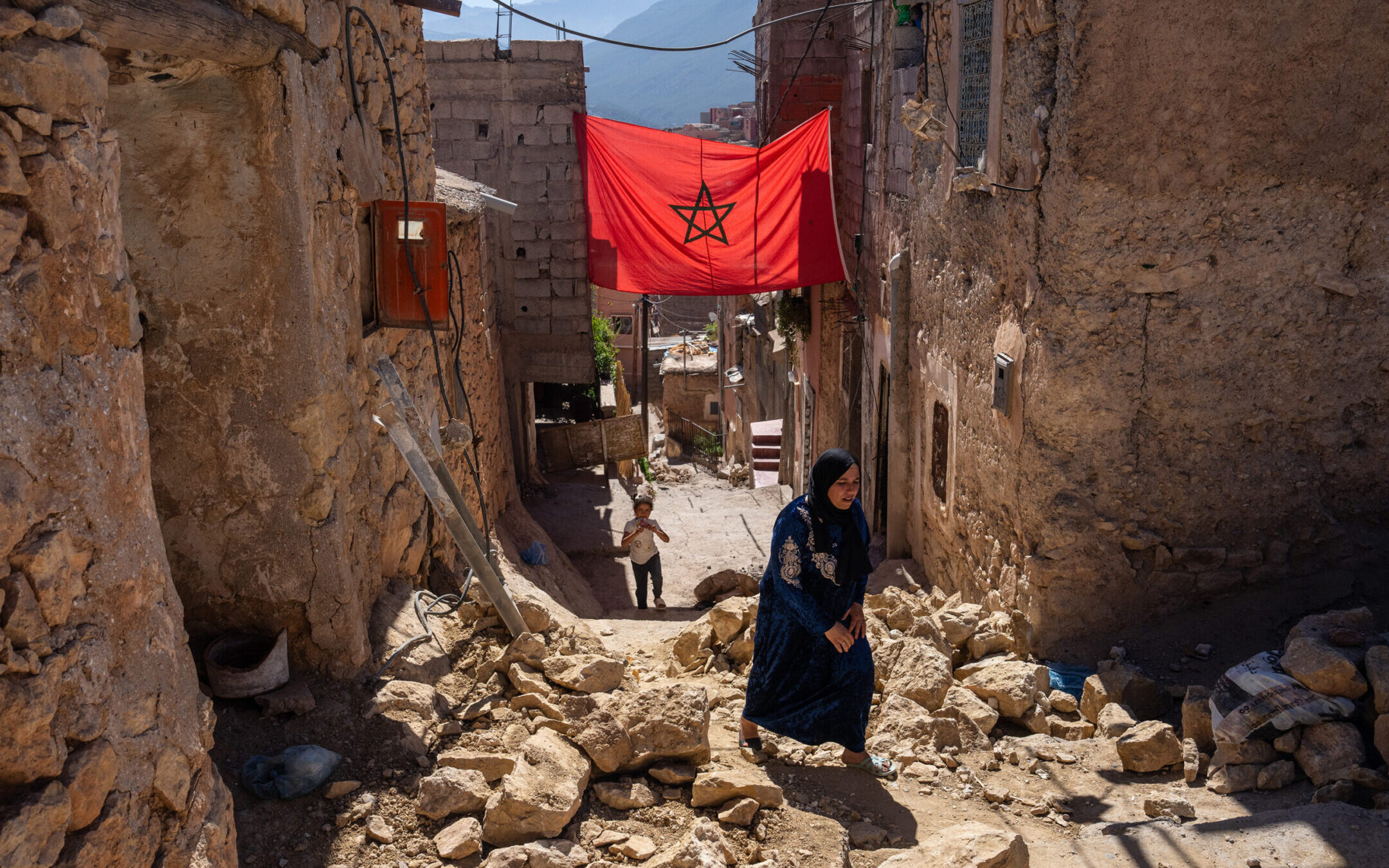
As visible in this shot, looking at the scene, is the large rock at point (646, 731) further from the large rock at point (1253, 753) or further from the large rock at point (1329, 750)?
the large rock at point (1329, 750)

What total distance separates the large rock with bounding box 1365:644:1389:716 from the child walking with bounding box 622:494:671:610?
4681mm

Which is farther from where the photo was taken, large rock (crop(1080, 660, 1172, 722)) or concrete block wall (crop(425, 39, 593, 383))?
concrete block wall (crop(425, 39, 593, 383))

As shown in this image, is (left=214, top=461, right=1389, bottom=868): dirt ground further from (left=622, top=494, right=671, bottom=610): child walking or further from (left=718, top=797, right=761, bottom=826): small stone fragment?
(left=622, top=494, right=671, bottom=610): child walking

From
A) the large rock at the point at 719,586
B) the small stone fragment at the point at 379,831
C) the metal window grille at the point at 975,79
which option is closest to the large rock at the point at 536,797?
the small stone fragment at the point at 379,831

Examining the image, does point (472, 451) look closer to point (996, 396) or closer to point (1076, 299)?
point (996, 396)

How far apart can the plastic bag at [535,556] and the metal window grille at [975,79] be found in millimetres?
4187

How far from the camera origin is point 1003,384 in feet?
17.1

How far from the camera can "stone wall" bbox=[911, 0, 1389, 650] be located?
4352 millimetres

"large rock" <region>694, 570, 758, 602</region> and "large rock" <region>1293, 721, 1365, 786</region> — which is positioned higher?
"large rock" <region>1293, 721, 1365, 786</region>

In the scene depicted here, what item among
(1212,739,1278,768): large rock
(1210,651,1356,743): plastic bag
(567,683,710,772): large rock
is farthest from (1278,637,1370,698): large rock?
(567,683,710,772): large rock

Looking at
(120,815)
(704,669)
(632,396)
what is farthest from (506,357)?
(632,396)

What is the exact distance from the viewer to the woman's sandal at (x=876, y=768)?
3.95m

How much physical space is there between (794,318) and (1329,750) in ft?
31.4

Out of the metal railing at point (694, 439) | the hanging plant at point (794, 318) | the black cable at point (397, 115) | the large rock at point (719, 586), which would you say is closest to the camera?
the black cable at point (397, 115)
